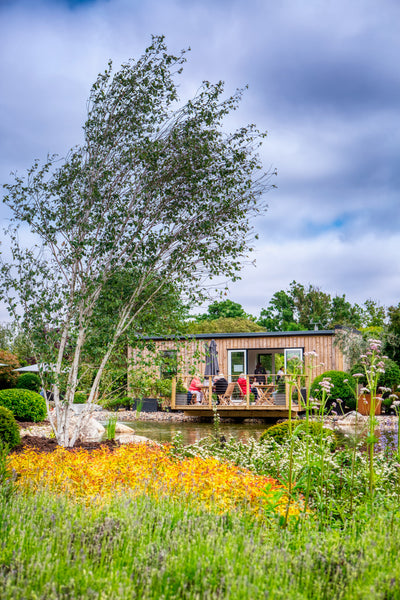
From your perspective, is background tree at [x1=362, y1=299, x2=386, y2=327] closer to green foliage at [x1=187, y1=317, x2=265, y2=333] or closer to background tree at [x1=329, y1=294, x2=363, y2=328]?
background tree at [x1=329, y1=294, x2=363, y2=328]

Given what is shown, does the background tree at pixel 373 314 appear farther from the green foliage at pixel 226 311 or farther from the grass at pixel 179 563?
the grass at pixel 179 563

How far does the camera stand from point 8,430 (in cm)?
681

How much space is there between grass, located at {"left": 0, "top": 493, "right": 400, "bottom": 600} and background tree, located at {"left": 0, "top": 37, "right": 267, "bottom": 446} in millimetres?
4337

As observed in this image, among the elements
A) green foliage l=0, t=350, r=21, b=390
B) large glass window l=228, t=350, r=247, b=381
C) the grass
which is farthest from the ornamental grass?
large glass window l=228, t=350, r=247, b=381

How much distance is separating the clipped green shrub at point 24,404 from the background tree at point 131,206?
5.65 meters

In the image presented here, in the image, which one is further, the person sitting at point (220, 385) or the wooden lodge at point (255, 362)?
the person sitting at point (220, 385)

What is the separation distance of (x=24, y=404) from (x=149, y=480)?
30.3 feet

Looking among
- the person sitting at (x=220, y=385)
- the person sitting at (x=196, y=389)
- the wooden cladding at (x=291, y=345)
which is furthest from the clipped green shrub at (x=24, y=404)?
the wooden cladding at (x=291, y=345)

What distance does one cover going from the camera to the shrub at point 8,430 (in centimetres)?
676

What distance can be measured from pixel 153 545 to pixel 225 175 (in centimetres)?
589

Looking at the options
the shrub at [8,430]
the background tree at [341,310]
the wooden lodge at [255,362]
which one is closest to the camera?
the shrub at [8,430]

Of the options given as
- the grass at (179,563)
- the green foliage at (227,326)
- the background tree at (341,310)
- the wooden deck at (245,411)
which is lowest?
the grass at (179,563)

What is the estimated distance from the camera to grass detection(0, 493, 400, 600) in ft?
7.07

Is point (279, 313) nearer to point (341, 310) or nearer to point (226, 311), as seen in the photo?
point (226, 311)
